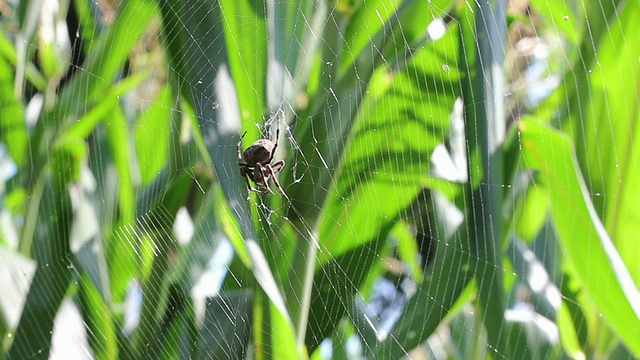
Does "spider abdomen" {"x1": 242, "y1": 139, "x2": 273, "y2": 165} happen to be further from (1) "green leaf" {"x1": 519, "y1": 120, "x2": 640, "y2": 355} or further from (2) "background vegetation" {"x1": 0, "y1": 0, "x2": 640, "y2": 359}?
(1) "green leaf" {"x1": 519, "y1": 120, "x2": 640, "y2": 355}

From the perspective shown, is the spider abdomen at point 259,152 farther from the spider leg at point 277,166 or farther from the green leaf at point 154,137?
the green leaf at point 154,137

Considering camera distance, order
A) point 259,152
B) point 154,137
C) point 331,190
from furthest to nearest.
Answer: point 259,152, point 154,137, point 331,190

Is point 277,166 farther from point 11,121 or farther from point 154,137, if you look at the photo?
point 11,121

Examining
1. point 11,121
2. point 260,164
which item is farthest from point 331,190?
point 11,121

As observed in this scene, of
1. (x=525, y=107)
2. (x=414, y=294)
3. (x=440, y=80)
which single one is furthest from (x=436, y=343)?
(x=440, y=80)

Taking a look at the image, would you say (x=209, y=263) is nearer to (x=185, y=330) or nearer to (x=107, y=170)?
(x=185, y=330)

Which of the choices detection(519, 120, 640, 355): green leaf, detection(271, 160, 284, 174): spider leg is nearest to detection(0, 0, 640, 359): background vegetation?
detection(519, 120, 640, 355): green leaf

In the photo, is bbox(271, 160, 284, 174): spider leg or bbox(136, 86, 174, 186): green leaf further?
bbox(271, 160, 284, 174): spider leg

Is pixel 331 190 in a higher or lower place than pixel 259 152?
lower
